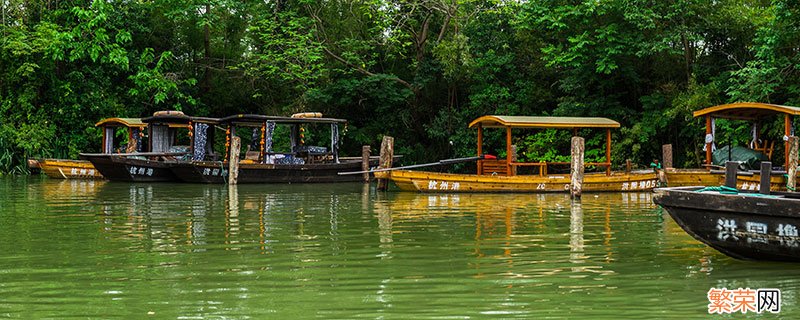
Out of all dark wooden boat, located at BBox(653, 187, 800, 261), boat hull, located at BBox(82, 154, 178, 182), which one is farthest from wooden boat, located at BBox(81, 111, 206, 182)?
dark wooden boat, located at BBox(653, 187, 800, 261)

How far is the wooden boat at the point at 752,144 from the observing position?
56.0 ft

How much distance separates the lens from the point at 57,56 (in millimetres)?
28547

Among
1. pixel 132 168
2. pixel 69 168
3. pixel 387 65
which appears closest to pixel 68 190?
pixel 132 168

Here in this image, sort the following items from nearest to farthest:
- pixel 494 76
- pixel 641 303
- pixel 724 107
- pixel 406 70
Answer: pixel 641 303 → pixel 724 107 → pixel 494 76 → pixel 406 70

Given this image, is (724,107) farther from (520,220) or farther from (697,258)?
(697,258)

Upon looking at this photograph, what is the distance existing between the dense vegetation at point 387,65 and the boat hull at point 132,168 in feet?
17.4

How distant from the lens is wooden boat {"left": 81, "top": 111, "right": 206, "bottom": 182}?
24484 millimetres

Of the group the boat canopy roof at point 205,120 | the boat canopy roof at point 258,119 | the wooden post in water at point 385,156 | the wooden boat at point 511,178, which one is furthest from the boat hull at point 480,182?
the boat canopy roof at point 205,120

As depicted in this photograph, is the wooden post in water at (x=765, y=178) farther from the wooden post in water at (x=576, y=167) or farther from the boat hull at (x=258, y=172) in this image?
the boat hull at (x=258, y=172)

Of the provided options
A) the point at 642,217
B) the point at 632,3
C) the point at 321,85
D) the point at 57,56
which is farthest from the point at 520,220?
the point at 57,56

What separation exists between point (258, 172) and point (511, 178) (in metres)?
8.00

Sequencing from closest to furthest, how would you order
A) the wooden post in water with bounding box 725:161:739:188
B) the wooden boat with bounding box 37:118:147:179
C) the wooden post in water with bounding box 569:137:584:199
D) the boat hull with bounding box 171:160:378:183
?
the wooden post in water with bounding box 725:161:739:188 < the wooden post in water with bounding box 569:137:584:199 < the boat hull with bounding box 171:160:378:183 < the wooden boat with bounding box 37:118:147:179

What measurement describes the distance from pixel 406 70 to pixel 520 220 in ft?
63.9

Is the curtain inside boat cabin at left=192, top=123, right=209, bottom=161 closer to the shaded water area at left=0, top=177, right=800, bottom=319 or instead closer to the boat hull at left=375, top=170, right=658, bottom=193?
the boat hull at left=375, top=170, right=658, bottom=193
